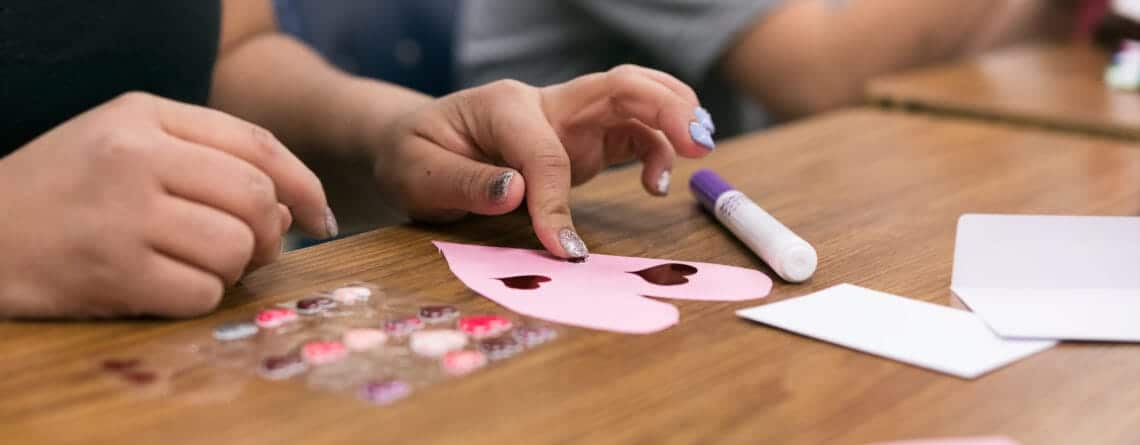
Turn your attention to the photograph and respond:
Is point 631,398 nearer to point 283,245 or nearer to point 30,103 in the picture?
point 283,245

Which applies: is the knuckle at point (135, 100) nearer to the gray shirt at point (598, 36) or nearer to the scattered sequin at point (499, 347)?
the scattered sequin at point (499, 347)

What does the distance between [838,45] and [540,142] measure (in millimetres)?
718

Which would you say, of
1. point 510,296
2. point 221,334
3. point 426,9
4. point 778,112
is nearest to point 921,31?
point 778,112

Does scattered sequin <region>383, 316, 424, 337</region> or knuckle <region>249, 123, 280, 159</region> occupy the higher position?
knuckle <region>249, 123, 280, 159</region>

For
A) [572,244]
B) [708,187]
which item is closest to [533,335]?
[572,244]

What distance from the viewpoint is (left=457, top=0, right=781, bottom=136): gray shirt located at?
1.20 meters

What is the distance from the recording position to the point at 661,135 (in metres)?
0.69

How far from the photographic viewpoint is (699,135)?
0.62m

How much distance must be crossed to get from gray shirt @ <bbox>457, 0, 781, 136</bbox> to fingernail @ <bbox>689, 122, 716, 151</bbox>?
57cm

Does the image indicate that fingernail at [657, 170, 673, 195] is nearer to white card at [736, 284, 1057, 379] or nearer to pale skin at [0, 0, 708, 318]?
pale skin at [0, 0, 708, 318]

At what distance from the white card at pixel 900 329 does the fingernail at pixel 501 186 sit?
16cm

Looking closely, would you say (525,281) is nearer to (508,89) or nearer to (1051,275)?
(508,89)

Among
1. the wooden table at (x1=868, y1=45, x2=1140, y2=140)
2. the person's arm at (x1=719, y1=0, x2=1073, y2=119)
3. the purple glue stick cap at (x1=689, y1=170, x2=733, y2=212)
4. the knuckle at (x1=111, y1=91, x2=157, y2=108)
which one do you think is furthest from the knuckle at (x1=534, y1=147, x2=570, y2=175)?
the person's arm at (x1=719, y1=0, x2=1073, y2=119)

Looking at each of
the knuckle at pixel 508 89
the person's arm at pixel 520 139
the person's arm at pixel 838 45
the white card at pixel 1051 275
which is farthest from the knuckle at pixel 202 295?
the person's arm at pixel 838 45
